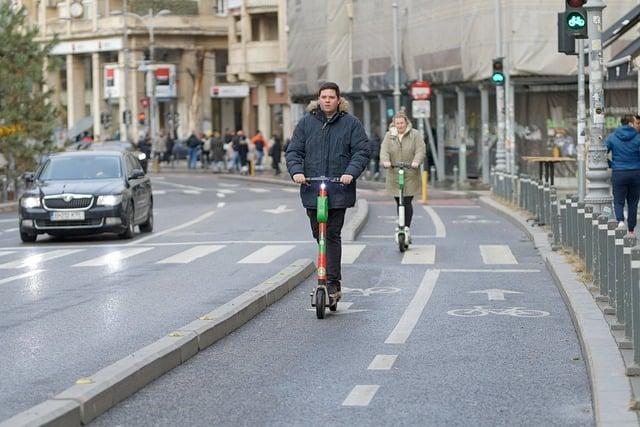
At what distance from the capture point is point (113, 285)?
16.7m

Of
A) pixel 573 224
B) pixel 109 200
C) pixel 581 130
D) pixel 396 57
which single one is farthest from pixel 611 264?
pixel 396 57

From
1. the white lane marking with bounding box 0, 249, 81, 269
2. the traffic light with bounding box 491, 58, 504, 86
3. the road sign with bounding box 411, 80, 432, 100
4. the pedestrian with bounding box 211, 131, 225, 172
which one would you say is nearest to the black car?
the white lane marking with bounding box 0, 249, 81, 269

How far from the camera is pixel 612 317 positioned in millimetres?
12031

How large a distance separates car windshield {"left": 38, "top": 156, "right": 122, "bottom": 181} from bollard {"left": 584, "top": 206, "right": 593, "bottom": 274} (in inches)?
476

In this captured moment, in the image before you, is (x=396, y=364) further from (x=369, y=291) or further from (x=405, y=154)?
(x=405, y=154)

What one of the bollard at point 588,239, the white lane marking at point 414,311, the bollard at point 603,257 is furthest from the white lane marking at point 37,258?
the bollard at point 603,257

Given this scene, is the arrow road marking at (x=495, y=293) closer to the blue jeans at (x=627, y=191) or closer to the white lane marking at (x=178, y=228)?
the blue jeans at (x=627, y=191)

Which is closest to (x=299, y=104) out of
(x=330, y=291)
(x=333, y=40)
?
(x=333, y=40)

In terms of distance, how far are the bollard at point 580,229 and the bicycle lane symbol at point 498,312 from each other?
7.43ft

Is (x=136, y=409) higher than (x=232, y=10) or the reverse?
the reverse

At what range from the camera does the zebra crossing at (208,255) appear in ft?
65.5

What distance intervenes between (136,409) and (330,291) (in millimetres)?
4904

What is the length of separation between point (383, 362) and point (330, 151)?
3.14 metres

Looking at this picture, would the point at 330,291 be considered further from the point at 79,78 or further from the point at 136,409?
the point at 79,78
